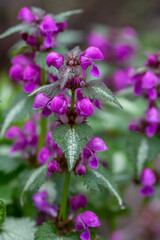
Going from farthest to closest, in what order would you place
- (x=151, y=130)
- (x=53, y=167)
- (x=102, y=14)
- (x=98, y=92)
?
(x=102, y=14) → (x=151, y=130) → (x=53, y=167) → (x=98, y=92)

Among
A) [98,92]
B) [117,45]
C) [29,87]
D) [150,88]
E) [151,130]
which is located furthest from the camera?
[117,45]

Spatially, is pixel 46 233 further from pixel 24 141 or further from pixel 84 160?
pixel 24 141

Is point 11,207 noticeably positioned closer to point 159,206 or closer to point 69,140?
point 69,140

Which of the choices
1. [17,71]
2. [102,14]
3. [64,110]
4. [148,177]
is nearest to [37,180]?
[64,110]

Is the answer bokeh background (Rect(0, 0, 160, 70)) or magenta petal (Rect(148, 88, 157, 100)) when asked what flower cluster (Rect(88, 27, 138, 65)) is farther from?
bokeh background (Rect(0, 0, 160, 70))

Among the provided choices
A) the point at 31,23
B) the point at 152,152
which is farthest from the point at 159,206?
the point at 31,23

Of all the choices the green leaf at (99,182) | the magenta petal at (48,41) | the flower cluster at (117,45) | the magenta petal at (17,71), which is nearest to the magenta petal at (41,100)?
the green leaf at (99,182)
